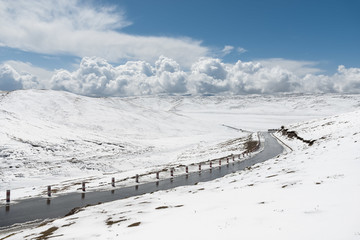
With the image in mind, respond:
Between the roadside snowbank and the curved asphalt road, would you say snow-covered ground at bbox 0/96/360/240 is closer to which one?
the roadside snowbank

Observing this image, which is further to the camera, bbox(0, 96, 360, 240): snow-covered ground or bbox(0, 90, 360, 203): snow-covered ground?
bbox(0, 90, 360, 203): snow-covered ground

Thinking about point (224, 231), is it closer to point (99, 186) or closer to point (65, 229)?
point (65, 229)

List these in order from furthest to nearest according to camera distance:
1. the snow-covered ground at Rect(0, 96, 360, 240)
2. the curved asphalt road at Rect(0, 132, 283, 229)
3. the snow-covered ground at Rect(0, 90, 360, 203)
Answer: the snow-covered ground at Rect(0, 90, 360, 203) → the curved asphalt road at Rect(0, 132, 283, 229) → the snow-covered ground at Rect(0, 96, 360, 240)

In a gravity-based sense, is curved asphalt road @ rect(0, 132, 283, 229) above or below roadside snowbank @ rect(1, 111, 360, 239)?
below

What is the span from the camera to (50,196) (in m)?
20.0

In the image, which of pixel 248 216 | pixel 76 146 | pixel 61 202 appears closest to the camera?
pixel 248 216

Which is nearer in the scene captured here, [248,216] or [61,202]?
[248,216]

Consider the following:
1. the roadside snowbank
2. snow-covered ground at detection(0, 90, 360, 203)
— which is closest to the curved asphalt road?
snow-covered ground at detection(0, 90, 360, 203)

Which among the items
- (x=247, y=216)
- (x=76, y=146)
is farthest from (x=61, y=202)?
(x=76, y=146)

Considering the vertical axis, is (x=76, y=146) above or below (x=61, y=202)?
below

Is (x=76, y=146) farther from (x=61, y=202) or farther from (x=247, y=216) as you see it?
(x=247, y=216)

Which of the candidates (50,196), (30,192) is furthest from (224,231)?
(30,192)

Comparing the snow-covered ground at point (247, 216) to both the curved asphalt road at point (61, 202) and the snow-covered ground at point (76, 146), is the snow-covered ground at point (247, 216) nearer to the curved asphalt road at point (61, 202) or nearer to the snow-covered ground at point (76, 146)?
the curved asphalt road at point (61, 202)

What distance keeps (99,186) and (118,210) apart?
1028 centimetres
